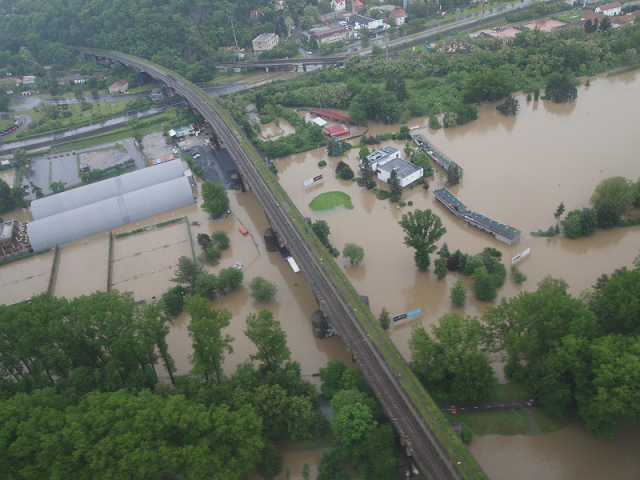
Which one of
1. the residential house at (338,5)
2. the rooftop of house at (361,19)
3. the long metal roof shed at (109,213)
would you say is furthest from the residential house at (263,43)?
the long metal roof shed at (109,213)

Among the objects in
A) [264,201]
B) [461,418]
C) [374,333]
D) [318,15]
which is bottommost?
[461,418]

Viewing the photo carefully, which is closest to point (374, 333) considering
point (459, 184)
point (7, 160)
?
point (459, 184)

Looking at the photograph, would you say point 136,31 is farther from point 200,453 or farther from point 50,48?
point 200,453

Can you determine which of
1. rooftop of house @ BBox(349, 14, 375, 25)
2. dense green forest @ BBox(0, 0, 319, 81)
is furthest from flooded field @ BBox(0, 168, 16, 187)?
rooftop of house @ BBox(349, 14, 375, 25)

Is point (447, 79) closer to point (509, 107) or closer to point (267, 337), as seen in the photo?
point (509, 107)

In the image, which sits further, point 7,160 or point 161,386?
point 7,160

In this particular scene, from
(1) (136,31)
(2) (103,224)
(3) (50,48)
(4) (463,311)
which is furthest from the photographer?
(3) (50,48)

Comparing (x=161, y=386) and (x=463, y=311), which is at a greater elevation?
(x=161, y=386)
